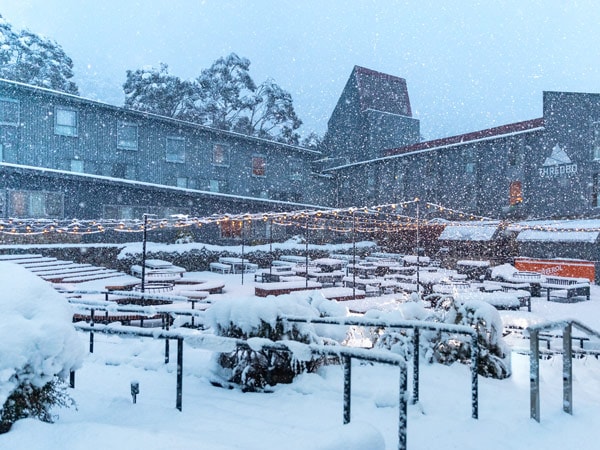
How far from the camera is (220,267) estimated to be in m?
22.0

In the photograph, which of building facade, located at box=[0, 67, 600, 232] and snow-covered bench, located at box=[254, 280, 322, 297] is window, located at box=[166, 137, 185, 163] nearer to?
building facade, located at box=[0, 67, 600, 232]

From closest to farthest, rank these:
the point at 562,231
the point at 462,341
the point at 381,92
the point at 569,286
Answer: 1. the point at 462,341
2. the point at 569,286
3. the point at 562,231
4. the point at 381,92

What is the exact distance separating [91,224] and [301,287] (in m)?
12.8

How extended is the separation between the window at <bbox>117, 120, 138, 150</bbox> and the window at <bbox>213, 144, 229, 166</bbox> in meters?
5.17

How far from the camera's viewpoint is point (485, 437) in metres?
3.93

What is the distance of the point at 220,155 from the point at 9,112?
468 inches

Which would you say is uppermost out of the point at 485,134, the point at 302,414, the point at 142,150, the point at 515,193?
the point at 485,134

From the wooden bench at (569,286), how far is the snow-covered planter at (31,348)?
1594 centimetres

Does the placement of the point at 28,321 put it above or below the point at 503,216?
below

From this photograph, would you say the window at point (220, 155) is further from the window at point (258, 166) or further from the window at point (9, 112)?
the window at point (9, 112)

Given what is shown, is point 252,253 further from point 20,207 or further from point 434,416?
point 434,416

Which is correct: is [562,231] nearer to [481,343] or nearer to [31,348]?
[481,343]

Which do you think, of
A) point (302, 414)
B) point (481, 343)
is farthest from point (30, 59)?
point (302, 414)

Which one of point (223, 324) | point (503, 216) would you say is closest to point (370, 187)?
point (503, 216)
